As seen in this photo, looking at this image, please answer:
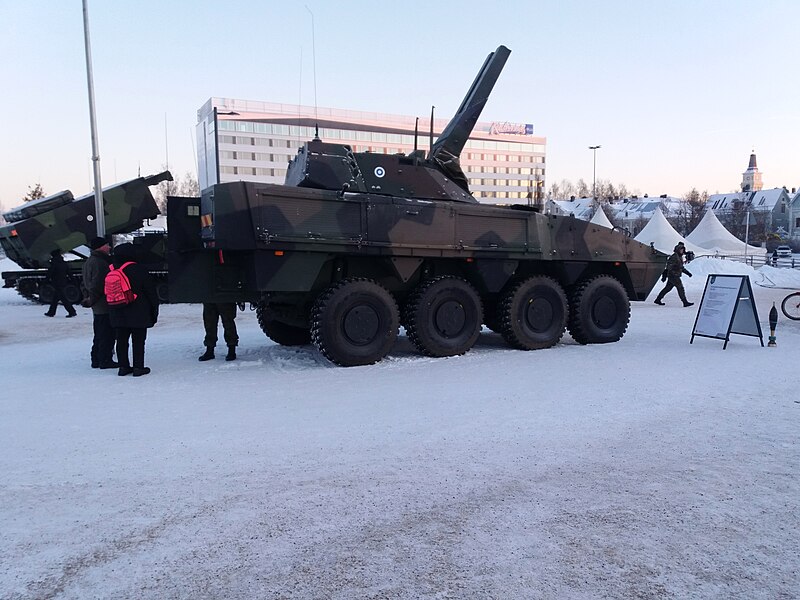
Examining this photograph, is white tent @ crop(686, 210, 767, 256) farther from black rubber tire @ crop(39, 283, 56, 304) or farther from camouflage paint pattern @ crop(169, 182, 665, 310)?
black rubber tire @ crop(39, 283, 56, 304)

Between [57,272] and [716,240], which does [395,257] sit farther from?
[716,240]

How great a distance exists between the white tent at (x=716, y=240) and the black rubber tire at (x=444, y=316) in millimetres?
35043

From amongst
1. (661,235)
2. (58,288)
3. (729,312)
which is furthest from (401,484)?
(661,235)

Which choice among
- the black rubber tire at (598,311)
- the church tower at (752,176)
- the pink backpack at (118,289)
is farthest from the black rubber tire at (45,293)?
the church tower at (752,176)

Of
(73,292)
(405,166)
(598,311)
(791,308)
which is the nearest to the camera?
(405,166)

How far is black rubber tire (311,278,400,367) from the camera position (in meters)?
7.34

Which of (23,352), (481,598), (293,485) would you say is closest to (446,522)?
(481,598)

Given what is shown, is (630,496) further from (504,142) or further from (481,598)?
(504,142)

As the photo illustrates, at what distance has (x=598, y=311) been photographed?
9.53 meters

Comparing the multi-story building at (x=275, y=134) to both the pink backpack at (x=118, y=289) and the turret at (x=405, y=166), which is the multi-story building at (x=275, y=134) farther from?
the pink backpack at (x=118, y=289)

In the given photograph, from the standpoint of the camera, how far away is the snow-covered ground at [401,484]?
8.90 feet

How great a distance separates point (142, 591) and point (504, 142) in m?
87.8

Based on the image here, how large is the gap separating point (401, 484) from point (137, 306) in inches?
179

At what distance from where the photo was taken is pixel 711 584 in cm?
264
